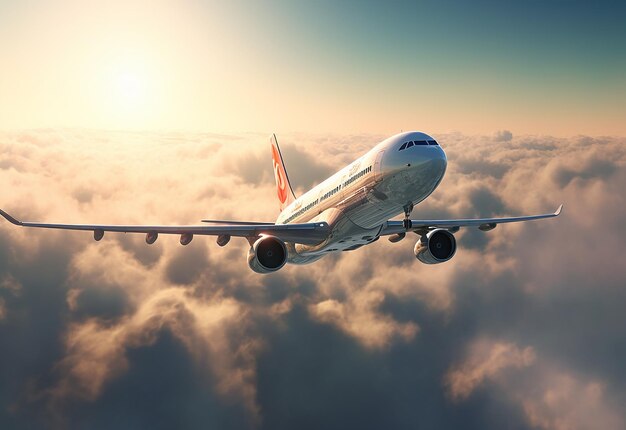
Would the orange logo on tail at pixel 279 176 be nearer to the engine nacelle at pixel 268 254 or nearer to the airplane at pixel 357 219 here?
the airplane at pixel 357 219

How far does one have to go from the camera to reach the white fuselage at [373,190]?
4225 cm

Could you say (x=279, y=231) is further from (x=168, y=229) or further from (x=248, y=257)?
(x=168, y=229)

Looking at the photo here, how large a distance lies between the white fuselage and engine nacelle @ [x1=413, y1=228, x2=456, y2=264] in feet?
16.8

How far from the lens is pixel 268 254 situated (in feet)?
167

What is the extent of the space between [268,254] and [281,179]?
34774mm

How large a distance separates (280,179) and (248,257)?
33859mm

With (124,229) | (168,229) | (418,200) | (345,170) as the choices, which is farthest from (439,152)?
(124,229)

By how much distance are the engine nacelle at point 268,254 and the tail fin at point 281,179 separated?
27.1 metres

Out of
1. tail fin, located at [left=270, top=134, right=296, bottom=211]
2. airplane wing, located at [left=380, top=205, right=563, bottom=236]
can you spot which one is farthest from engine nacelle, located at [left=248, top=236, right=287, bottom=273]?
tail fin, located at [left=270, top=134, right=296, bottom=211]

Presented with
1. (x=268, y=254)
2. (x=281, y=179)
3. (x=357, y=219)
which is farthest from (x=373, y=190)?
(x=281, y=179)

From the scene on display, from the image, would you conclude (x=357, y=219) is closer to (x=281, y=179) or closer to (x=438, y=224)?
(x=438, y=224)

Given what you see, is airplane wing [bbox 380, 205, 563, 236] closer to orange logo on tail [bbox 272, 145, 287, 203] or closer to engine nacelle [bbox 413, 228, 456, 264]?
engine nacelle [bbox 413, 228, 456, 264]

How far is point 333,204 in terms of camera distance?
5012 cm

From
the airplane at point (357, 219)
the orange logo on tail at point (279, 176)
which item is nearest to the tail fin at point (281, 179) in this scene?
the orange logo on tail at point (279, 176)
